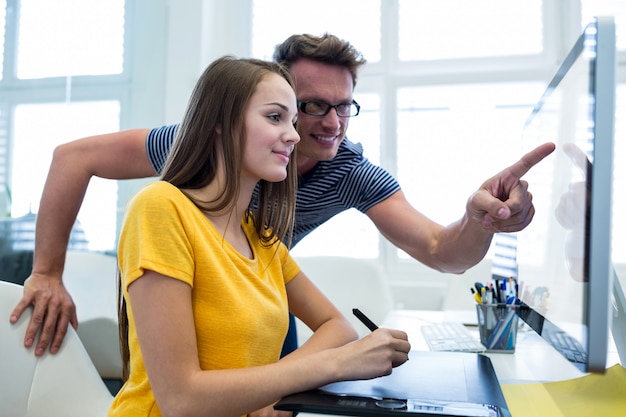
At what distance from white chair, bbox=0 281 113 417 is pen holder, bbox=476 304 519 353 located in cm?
81

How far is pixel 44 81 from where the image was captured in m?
2.67

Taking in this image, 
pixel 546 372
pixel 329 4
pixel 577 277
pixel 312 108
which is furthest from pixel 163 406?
pixel 329 4

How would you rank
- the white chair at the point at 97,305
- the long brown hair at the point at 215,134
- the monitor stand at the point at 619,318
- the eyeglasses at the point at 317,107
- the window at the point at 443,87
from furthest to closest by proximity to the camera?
1. the window at the point at 443,87
2. the white chair at the point at 97,305
3. the eyeglasses at the point at 317,107
4. the long brown hair at the point at 215,134
5. the monitor stand at the point at 619,318

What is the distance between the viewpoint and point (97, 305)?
2.30 metres

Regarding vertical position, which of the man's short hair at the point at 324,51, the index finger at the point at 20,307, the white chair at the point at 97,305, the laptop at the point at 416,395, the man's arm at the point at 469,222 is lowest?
the white chair at the point at 97,305

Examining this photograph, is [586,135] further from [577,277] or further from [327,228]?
[327,228]

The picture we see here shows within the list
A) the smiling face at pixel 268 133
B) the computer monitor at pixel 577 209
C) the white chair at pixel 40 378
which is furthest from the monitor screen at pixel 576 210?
the white chair at pixel 40 378

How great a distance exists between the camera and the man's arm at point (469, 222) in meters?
0.89

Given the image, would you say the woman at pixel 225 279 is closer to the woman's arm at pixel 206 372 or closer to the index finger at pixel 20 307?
the woman's arm at pixel 206 372

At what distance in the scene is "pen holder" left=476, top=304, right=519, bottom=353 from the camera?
1270mm

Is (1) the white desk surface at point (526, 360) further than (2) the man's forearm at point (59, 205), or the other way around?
(2) the man's forearm at point (59, 205)

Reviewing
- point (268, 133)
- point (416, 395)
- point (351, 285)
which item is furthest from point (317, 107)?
point (351, 285)

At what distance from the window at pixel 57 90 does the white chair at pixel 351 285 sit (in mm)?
1061

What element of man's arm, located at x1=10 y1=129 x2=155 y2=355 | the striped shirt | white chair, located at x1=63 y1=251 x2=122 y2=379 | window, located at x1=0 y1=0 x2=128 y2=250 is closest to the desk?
the striped shirt
